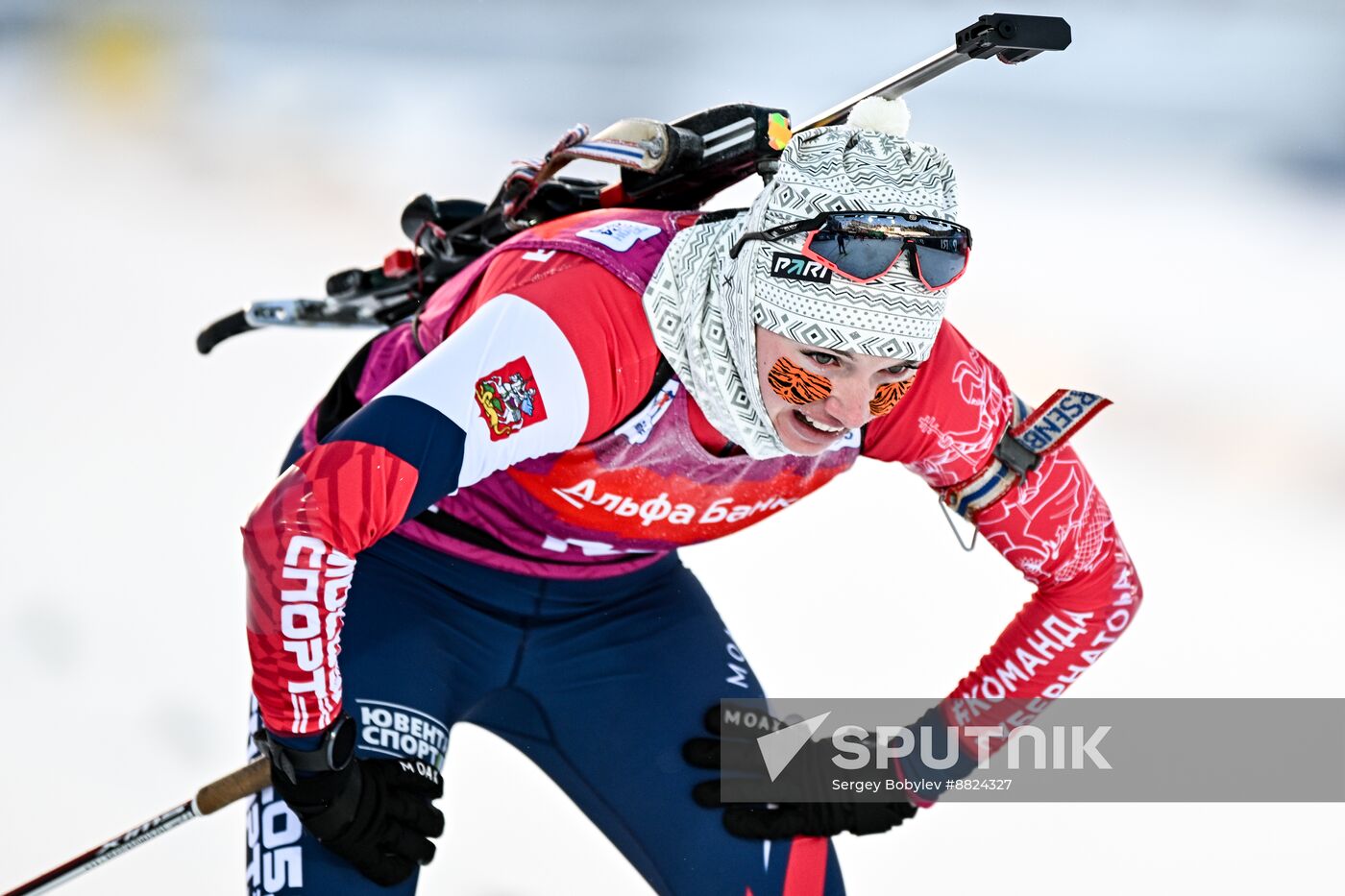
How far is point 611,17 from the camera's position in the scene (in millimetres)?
5512

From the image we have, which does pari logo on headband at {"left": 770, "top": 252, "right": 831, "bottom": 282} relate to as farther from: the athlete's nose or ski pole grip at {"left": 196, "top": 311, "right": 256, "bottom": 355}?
ski pole grip at {"left": 196, "top": 311, "right": 256, "bottom": 355}

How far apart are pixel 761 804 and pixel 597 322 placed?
2.95 ft

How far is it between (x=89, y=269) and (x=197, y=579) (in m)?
1.35

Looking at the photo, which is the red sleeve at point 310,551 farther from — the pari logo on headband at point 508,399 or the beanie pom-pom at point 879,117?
the beanie pom-pom at point 879,117

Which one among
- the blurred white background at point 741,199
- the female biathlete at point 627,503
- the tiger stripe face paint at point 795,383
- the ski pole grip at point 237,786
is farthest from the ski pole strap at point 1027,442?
the ski pole grip at point 237,786

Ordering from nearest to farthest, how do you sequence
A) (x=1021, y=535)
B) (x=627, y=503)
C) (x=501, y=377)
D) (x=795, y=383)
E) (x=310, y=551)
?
(x=310, y=551), (x=501, y=377), (x=795, y=383), (x=627, y=503), (x=1021, y=535)

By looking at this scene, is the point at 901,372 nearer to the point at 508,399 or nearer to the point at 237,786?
the point at 508,399

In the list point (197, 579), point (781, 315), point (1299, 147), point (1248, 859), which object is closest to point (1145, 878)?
point (1248, 859)

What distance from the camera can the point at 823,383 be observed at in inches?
96.7

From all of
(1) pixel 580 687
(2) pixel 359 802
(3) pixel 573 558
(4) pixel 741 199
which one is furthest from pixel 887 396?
(4) pixel 741 199

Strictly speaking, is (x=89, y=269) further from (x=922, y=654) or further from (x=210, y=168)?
(x=922, y=654)

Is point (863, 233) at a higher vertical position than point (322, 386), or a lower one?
lower

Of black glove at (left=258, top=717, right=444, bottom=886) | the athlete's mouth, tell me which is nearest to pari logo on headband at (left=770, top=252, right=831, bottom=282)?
the athlete's mouth

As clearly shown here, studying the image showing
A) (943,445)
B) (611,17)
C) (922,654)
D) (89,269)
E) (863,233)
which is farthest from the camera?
(611,17)
